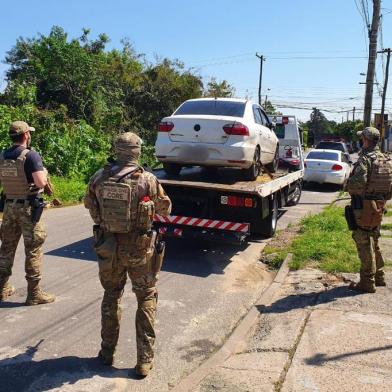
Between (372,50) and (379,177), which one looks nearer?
(379,177)

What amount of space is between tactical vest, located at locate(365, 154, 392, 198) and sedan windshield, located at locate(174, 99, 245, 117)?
122 inches

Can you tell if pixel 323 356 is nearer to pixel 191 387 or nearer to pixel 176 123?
pixel 191 387

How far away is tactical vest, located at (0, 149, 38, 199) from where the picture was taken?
17.1 ft

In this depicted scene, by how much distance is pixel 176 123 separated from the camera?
8.23 metres

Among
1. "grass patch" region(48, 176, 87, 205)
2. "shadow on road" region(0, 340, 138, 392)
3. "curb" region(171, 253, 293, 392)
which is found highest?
"grass patch" region(48, 176, 87, 205)

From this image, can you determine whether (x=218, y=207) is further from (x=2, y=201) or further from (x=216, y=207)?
(x=2, y=201)

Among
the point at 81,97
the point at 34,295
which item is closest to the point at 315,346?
the point at 34,295

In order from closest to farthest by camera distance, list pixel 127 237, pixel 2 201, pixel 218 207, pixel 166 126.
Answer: pixel 127 237 → pixel 2 201 → pixel 218 207 → pixel 166 126

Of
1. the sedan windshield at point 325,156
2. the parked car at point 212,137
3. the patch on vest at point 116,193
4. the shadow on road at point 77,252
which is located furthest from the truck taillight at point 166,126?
the sedan windshield at point 325,156

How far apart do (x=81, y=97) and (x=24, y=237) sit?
17545mm

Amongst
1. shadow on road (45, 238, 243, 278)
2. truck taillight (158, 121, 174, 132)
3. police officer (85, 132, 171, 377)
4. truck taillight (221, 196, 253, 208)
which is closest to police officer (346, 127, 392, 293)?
truck taillight (221, 196, 253, 208)

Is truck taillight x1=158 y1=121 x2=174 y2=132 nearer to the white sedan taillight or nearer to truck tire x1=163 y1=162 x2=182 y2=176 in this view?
truck tire x1=163 y1=162 x2=182 y2=176

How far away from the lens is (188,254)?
8.06m

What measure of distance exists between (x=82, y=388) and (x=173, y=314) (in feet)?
5.96
